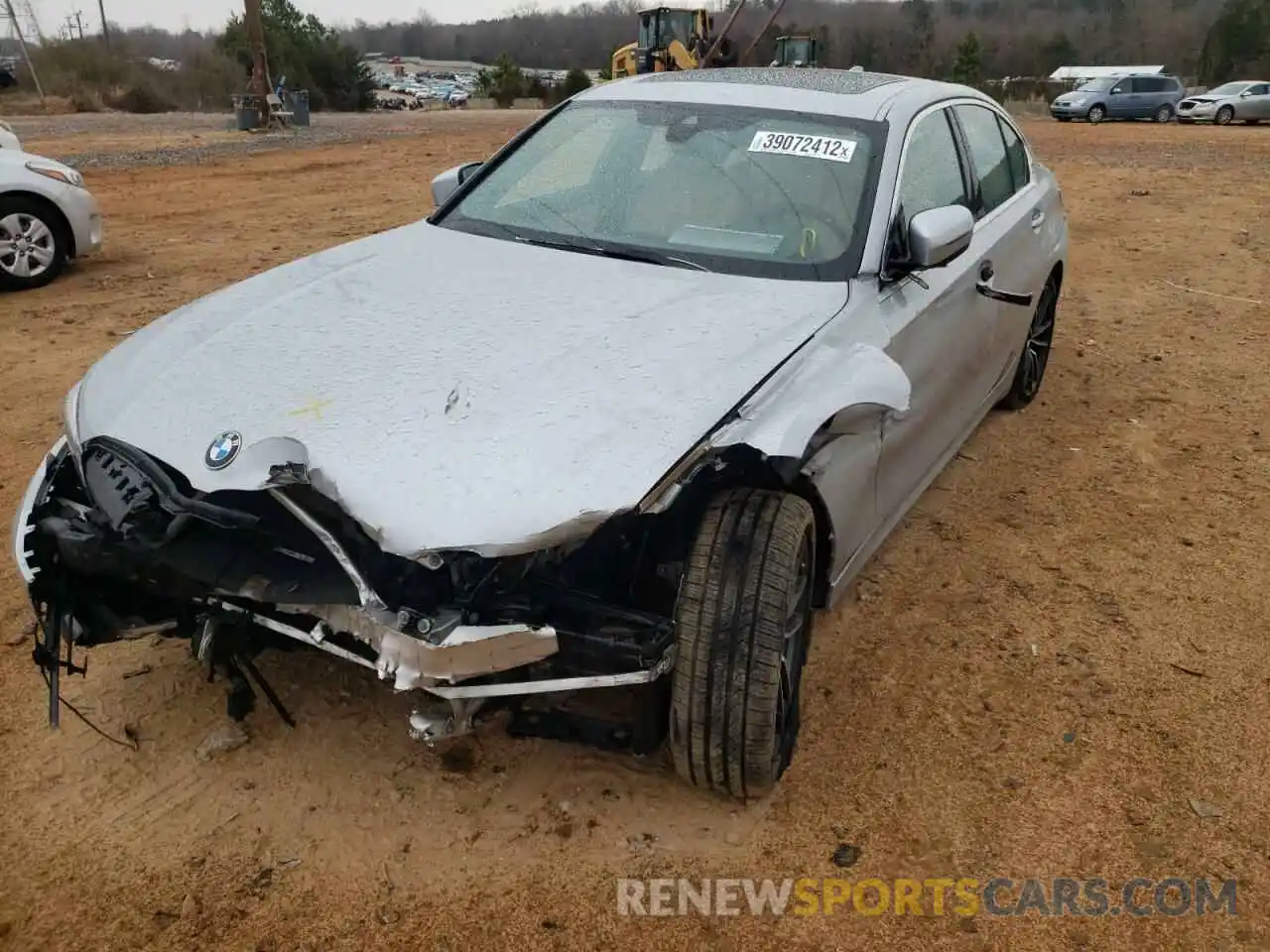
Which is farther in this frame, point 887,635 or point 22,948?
point 887,635

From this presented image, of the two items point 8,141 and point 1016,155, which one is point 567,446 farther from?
point 8,141

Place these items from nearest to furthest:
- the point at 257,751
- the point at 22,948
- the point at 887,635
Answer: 1. the point at 22,948
2. the point at 257,751
3. the point at 887,635

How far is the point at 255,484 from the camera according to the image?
7.29 ft

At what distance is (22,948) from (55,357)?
15.0ft

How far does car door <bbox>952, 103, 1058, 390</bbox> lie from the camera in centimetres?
409

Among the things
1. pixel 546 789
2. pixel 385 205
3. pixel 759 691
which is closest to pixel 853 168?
pixel 759 691

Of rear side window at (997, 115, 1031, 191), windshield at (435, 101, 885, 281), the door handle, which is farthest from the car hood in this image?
rear side window at (997, 115, 1031, 191)

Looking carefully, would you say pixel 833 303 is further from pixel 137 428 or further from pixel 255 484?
pixel 137 428

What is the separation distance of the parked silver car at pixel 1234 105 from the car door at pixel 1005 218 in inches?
1060

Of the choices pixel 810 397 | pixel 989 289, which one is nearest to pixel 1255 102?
pixel 989 289

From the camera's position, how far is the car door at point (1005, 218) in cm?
409

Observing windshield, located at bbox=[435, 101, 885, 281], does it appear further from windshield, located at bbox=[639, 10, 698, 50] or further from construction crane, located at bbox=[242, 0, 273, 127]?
windshield, located at bbox=[639, 10, 698, 50]

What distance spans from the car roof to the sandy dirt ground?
1.47m

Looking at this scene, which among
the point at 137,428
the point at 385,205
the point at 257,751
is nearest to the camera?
the point at 137,428
